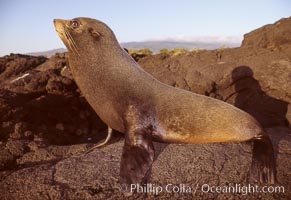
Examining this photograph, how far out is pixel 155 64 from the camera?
787 centimetres

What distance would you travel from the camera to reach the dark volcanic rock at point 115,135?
2.95m

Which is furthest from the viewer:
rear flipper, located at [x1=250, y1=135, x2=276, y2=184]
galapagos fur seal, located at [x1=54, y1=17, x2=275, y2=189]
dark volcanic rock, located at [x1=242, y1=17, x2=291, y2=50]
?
dark volcanic rock, located at [x1=242, y1=17, x2=291, y2=50]

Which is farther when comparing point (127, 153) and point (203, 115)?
point (203, 115)

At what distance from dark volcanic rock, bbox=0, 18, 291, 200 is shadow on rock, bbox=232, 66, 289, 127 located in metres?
0.02

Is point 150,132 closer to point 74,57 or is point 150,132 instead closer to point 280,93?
point 74,57

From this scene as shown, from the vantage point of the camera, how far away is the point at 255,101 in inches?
258

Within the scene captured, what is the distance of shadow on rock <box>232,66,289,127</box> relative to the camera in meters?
6.22

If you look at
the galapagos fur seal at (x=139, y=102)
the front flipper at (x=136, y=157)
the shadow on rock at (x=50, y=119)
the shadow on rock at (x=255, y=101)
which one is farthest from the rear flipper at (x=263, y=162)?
the shadow on rock at (x=50, y=119)

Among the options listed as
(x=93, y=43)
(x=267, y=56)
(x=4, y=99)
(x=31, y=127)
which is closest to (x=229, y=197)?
(x=93, y=43)

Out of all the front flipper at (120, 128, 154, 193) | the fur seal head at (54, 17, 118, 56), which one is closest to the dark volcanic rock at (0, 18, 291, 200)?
the front flipper at (120, 128, 154, 193)

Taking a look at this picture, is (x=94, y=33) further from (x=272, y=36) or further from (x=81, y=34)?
(x=272, y=36)

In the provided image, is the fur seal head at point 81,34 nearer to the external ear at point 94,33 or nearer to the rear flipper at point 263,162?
the external ear at point 94,33

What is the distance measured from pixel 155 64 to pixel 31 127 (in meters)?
4.17

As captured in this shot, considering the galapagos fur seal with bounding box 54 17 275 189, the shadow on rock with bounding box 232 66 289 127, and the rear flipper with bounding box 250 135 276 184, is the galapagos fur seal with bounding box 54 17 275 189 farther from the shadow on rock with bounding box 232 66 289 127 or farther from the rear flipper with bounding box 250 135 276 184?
the shadow on rock with bounding box 232 66 289 127
